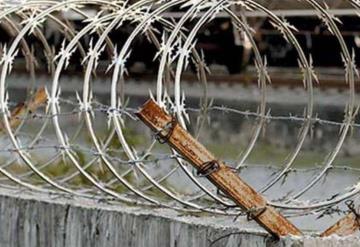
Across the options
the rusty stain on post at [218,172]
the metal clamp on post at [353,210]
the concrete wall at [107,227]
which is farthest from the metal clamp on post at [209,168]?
the metal clamp on post at [353,210]

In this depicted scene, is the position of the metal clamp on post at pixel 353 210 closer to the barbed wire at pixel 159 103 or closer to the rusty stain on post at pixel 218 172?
the barbed wire at pixel 159 103

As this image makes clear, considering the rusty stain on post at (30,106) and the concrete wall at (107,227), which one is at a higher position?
the rusty stain on post at (30,106)

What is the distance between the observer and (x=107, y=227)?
499 cm

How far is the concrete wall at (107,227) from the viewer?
446 centimetres

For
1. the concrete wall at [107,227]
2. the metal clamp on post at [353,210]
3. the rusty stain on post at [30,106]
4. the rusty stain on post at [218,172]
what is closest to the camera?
the rusty stain on post at [218,172]

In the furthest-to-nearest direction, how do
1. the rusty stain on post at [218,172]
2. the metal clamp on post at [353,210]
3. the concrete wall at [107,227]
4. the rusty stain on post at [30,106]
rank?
the rusty stain on post at [30,106]
the concrete wall at [107,227]
the metal clamp on post at [353,210]
the rusty stain on post at [218,172]

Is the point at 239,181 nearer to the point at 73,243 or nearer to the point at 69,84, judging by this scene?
the point at 73,243

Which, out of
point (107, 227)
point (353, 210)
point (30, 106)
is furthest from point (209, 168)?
point (30, 106)

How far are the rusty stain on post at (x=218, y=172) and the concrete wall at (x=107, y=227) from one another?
8 cm

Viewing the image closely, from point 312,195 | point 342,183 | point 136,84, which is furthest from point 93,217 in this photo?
point 136,84

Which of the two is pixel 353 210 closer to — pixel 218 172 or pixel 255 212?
pixel 255 212

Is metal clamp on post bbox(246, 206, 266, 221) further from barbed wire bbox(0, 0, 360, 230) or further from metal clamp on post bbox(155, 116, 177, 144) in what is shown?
metal clamp on post bbox(155, 116, 177, 144)

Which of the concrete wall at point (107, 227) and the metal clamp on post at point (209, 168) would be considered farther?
the concrete wall at point (107, 227)

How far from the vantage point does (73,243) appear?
5.10 meters
